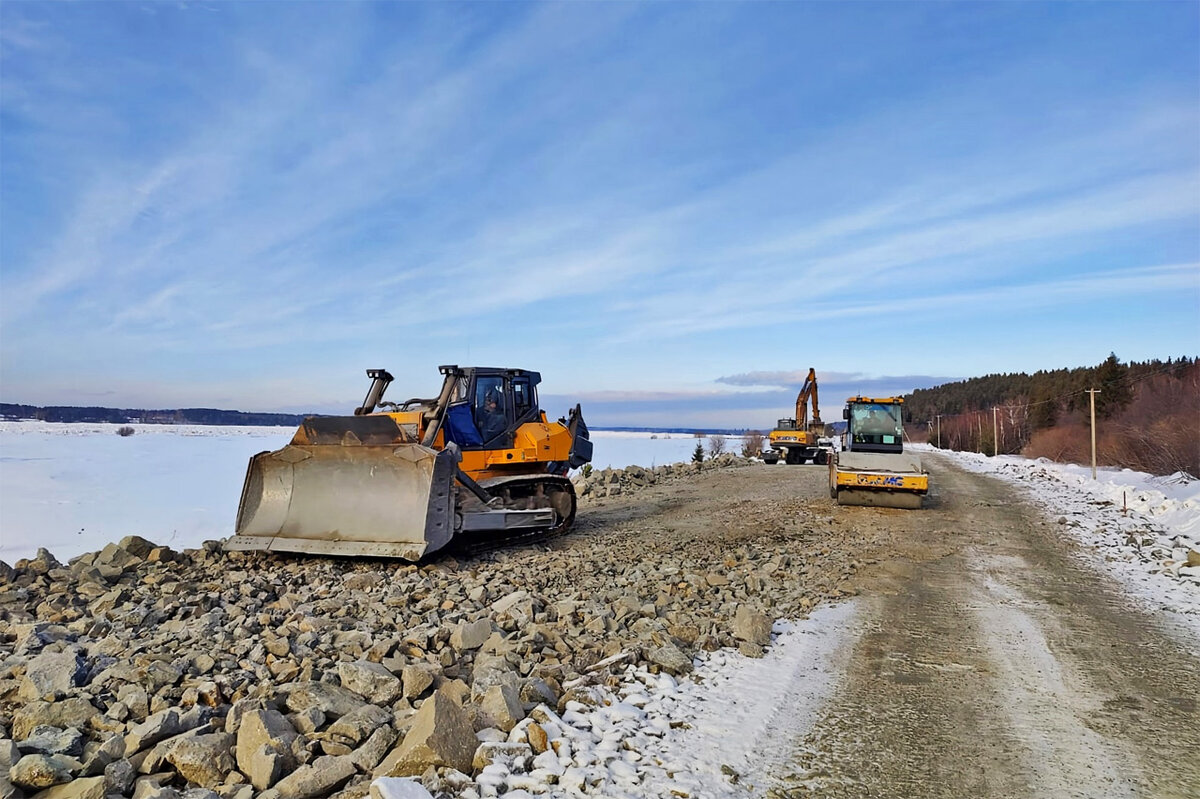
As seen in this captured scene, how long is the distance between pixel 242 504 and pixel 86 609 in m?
2.94

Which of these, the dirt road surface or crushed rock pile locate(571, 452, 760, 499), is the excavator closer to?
crushed rock pile locate(571, 452, 760, 499)

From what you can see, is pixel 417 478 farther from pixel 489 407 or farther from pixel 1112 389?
pixel 1112 389

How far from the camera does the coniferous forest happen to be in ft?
99.0

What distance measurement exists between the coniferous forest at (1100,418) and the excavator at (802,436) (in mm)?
6341

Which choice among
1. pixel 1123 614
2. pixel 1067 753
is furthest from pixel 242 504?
pixel 1123 614

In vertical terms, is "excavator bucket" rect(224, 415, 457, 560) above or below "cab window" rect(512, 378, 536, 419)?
below

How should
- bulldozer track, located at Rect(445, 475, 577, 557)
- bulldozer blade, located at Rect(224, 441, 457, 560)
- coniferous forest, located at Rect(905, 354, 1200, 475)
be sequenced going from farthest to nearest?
coniferous forest, located at Rect(905, 354, 1200, 475), bulldozer track, located at Rect(445, 475, 577, 557), bulldozer blade, located at Rect(224, 441, 457, 560)

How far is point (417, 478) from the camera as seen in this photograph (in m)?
8.67

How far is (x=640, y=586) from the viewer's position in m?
7.62

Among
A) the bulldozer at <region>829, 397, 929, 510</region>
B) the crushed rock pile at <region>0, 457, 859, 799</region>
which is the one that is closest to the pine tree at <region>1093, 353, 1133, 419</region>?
the bulldozer at <region>829, 397, 929, 510</region>

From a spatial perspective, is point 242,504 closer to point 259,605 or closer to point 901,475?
point 259,605

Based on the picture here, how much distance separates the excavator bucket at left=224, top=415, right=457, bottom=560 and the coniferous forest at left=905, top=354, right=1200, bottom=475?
19901mm

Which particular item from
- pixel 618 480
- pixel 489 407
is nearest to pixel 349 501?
pixel 489 407

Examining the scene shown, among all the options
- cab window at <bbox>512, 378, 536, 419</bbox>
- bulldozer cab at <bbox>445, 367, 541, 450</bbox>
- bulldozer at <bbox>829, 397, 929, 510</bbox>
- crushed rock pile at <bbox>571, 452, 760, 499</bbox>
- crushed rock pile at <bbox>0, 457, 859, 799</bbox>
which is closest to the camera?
crushed rock pile at <bbox>0, 457, 859, 799</bbox>
